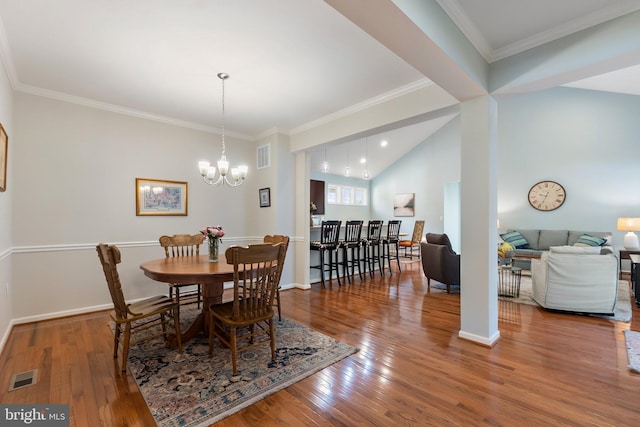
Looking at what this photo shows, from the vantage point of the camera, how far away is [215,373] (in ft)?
7.11

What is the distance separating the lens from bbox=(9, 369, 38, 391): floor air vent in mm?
2010

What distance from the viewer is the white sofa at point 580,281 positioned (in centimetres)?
331

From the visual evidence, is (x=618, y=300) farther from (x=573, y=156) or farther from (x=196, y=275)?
(x=196, y=275)

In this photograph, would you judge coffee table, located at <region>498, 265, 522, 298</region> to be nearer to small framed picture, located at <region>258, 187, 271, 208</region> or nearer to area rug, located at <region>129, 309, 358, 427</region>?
area rug, located at <region>129, 309, 358, 427</region>

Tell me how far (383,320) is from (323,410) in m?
1.70

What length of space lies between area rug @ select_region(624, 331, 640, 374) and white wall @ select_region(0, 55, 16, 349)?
5.27 meters

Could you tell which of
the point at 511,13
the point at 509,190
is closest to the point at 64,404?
the point at 511,13

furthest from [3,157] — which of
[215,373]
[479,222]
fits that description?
[479,222]

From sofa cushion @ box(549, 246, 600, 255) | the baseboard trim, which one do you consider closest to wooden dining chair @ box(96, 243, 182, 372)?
the baseboard trim

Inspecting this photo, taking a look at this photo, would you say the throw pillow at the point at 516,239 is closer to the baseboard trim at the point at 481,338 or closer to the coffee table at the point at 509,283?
the coffee table at the point at 509,283

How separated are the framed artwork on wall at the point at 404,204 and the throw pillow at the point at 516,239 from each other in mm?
2896

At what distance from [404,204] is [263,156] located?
5.70 metres

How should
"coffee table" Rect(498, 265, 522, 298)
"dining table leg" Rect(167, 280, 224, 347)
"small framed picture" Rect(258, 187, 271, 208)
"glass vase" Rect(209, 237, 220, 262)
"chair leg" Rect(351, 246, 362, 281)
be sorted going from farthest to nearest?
"chair leg" Rect(351, 246, 362, 281)
"small framed picture" Rect(258, 187, 271, 208)
"coffee table" Rect(498, 265, 522, 298)
"glass vase" Rect(209, 237, 220, 262)
"dining table leg" Rect(167, 280, 224, 347)

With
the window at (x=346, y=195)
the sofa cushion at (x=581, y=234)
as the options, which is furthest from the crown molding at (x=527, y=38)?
the window at (x=346, y=195)
